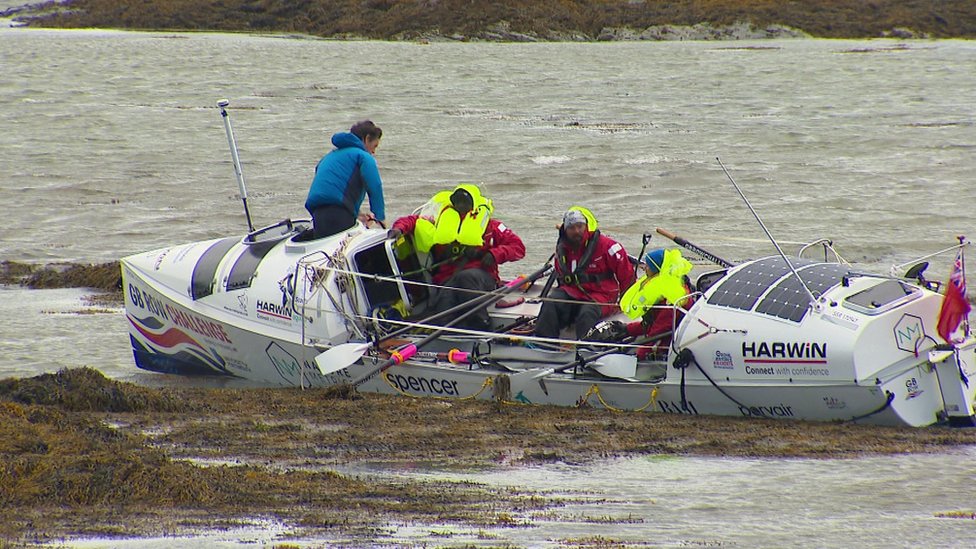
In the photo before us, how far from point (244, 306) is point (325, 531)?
541 cm

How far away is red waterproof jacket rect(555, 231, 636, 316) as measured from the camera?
1189cm

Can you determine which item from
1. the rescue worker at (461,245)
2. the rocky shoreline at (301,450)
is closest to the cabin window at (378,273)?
the rescue worker at (461,245)

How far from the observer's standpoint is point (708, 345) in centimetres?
1051

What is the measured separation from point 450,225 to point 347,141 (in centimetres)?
130

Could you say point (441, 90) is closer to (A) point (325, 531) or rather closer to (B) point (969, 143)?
(B) point (969, 143)

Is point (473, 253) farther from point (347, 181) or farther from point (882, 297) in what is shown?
point (882, 297)

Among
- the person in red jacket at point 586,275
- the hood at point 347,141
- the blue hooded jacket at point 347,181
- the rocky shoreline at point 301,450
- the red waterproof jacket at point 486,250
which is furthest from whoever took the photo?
the hood at point 347,141

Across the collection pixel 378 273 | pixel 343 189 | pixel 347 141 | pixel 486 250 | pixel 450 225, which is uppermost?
pixel 347 141

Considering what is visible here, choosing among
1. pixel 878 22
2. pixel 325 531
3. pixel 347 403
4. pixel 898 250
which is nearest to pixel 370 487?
pixel 325 531

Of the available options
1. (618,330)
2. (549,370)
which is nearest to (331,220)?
(549,370)

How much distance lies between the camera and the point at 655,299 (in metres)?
11.1

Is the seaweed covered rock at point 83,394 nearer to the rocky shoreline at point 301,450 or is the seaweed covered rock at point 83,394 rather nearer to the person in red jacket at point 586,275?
the rocky shoreline at point 301,450

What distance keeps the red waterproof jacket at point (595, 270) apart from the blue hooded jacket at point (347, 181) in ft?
5.86

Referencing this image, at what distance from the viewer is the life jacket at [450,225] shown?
12398 millimetres
